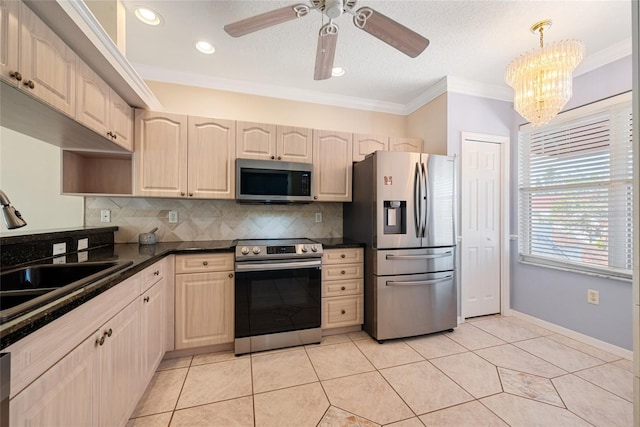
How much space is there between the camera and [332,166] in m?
2.76

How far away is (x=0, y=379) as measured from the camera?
0.61 metres

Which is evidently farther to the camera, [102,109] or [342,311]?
[342,311]

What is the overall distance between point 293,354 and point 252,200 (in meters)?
1.43

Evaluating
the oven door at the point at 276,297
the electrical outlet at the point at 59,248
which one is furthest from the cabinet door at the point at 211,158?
the electrical outlet at the point at 59,248

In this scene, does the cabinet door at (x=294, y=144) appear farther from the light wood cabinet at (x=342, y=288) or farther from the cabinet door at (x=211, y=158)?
the light wood cabinet at (x=342, y=288)

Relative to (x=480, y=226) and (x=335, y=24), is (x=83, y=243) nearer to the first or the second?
(x=335, y=24)

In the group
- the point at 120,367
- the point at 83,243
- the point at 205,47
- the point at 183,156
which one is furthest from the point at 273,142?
the point at 120,367

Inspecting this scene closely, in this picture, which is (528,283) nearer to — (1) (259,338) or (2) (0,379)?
(1) (259,338)

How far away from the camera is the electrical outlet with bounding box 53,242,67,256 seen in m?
1.69

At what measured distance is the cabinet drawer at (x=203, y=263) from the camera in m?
2.08

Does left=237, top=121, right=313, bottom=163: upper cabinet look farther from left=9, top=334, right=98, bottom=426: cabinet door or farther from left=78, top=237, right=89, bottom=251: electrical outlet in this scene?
left=9, top=334, right=98, bottom=426: cabinet door

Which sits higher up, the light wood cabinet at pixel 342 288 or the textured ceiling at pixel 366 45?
the textured ceiling at pixel 366 45

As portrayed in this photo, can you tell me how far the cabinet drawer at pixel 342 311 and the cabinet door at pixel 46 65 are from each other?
227cm

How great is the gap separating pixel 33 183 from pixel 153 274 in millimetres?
1090
